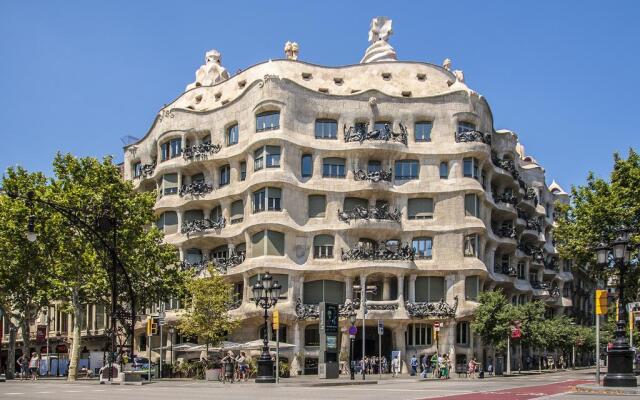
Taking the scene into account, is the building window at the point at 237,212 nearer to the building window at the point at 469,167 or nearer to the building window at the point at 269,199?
the building window at the point at 269,199

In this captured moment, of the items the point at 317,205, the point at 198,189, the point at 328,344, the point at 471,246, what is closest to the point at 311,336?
the point at 317,205

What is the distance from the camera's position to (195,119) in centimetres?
6781

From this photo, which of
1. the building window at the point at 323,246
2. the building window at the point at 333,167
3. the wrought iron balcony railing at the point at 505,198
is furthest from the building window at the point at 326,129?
the wrought iron balcony railing at the point at 505,198

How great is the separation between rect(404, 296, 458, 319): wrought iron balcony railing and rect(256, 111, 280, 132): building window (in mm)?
16084

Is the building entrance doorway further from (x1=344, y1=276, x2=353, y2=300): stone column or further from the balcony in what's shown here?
the balcony

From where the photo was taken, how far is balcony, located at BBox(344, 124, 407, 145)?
62.8m

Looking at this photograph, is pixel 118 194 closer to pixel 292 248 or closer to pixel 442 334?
pixel 292 248

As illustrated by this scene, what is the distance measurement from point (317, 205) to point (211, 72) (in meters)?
20.6

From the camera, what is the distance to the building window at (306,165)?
205 feet

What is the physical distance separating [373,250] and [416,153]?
Answer: 8153 mm

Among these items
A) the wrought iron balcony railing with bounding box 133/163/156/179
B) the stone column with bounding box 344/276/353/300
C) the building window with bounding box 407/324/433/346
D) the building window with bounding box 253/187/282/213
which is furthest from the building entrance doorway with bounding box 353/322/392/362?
the wrought iron balcony railing with bounding box 133/163/156/179

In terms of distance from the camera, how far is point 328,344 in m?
43.0

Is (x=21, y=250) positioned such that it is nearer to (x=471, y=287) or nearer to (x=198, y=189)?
(x=198, y=189)

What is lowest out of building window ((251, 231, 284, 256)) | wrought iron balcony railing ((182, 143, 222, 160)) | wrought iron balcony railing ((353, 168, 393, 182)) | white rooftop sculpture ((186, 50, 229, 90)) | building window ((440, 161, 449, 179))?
building window ((251, 231, 284, 256))
